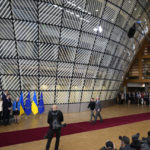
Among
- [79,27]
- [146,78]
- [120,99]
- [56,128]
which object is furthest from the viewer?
[146,78]

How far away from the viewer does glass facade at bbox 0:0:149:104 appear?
12742 mm

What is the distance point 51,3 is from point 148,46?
22.1m

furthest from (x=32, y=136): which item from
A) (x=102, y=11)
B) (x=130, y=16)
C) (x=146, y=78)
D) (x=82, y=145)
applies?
(x=146, y=78)

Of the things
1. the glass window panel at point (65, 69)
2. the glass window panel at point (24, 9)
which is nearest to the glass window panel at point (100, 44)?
the glass window panel at point (65, 69)

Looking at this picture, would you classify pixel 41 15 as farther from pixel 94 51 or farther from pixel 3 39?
pixel 94 51

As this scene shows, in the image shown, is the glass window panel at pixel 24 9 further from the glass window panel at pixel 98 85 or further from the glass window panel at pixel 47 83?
the glass window panel at pixel 98 85

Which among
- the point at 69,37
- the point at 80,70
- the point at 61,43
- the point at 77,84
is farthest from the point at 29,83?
the point at 69,37

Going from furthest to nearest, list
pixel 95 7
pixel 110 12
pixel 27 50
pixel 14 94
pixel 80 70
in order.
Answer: pixel 80 70 → pixel 110 12 → pixel 95 7 → pixel 14 94 → pixel 27 50

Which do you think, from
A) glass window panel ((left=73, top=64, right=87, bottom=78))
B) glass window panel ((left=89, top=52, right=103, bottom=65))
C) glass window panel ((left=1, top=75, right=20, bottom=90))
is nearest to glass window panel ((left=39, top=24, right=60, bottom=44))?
glass window panel ((left=73, top=64, right=87, bottom=78))

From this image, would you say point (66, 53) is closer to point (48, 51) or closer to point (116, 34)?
point (48, 51)

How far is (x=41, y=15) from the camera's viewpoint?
12945 millimetres

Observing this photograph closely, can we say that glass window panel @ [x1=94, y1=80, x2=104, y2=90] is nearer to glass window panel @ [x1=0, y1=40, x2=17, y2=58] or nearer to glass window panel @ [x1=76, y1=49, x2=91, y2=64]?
glass window panel @ [x1=76, y1=49, x2=91, y2=64]

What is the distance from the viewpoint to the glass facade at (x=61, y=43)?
12.7 metres

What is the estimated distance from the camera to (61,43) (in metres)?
14.5
